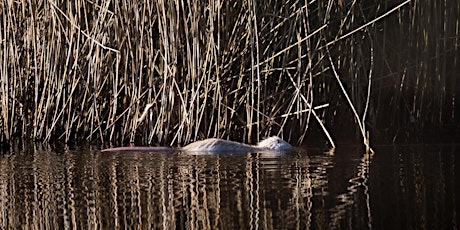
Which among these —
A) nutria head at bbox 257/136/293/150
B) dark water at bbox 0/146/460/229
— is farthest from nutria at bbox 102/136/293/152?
dark water at bbox 0/146/460/229

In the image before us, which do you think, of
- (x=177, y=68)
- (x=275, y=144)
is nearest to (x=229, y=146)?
(x=275, y=144)

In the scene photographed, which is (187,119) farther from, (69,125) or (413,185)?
(413,185)

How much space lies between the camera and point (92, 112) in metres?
7.07

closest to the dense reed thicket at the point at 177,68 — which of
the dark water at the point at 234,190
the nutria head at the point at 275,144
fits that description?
the nutria head at the point at 275,144

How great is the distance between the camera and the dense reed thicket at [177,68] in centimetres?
659

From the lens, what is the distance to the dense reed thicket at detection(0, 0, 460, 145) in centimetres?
659

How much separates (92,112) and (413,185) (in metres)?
3.05

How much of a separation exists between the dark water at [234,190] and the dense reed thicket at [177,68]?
813 millimetres

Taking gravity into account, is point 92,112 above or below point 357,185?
above

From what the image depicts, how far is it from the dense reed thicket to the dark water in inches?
32.0

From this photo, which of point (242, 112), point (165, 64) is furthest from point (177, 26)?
point (242, 112)

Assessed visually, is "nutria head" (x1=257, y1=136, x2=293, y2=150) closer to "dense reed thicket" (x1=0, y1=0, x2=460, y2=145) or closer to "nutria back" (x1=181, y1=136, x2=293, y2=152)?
"nutria back" (x1=181, y1=136, x2=293, y2=152)

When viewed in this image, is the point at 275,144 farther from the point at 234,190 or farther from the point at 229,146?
the point at 234,190

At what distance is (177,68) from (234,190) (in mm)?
2415
